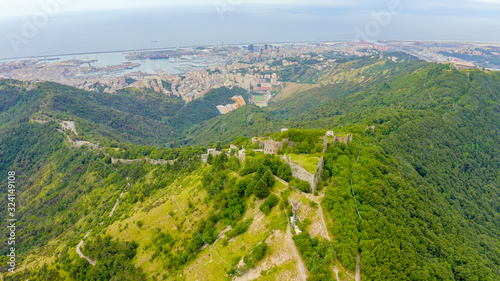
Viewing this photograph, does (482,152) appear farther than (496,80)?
No

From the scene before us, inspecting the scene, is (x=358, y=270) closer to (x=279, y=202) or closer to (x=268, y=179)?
(x=279, y=202)

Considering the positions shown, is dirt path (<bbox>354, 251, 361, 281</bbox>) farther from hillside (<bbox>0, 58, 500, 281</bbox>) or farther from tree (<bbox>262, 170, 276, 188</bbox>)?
tree (<bbox>262, 170, 276, 188</bbox>)

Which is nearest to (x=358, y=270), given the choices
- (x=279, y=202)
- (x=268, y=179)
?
(x=279, y=202)

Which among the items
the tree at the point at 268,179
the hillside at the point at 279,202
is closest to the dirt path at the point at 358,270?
the hillside at the point at 279,202

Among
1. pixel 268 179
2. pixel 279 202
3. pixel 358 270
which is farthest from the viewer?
pixel 268 179

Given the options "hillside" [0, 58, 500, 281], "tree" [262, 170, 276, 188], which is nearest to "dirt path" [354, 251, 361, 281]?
"hillside" [0, 58, 500, 281]

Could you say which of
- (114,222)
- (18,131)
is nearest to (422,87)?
(114,222)

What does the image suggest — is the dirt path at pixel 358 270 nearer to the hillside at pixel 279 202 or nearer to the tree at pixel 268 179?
the hillside at pixel 279 202

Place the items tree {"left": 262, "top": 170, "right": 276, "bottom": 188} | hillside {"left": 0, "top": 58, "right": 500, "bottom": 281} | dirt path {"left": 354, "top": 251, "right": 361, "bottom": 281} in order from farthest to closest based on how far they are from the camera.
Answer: tree {"left": 262, "top": 170, "right": 276, "bottom": 188} → hillside {"left": 0, "top": 58, "right": 500, "bottom": 281} → dirt path {"left": 354, "top": 251, "right": 361, "bottom": 281}

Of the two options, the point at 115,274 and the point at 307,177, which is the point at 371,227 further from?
the point at 115,274
